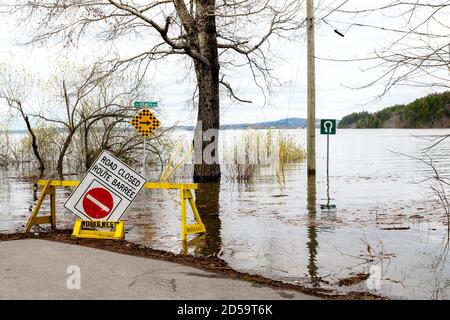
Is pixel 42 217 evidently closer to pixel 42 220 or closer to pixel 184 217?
pixel 42 220

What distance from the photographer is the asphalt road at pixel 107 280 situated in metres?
7.00

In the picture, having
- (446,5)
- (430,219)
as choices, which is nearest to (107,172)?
(446,5)

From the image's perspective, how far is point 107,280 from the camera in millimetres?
7629

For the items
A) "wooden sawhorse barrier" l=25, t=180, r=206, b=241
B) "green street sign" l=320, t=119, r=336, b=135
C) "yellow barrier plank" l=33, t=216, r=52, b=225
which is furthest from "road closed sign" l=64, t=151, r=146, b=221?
"green street sign" l=320, t=119, r=336, b=135

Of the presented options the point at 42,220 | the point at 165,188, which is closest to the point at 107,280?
the point at 165,188

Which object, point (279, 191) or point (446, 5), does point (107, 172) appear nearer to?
point (446, 5)

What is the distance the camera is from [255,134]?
117 ft

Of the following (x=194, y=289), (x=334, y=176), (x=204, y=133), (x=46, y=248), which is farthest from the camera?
(x=334, y=176)

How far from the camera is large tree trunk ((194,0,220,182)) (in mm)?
25406

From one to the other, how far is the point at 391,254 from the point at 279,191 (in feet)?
37.7

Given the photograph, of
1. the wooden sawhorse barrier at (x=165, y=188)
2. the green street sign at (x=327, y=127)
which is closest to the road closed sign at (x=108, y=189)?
the wooden sawhorse barrier at (x=165, y=188)

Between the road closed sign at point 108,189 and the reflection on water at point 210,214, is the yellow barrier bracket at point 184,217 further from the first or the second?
the road closed sign at point 108,189
